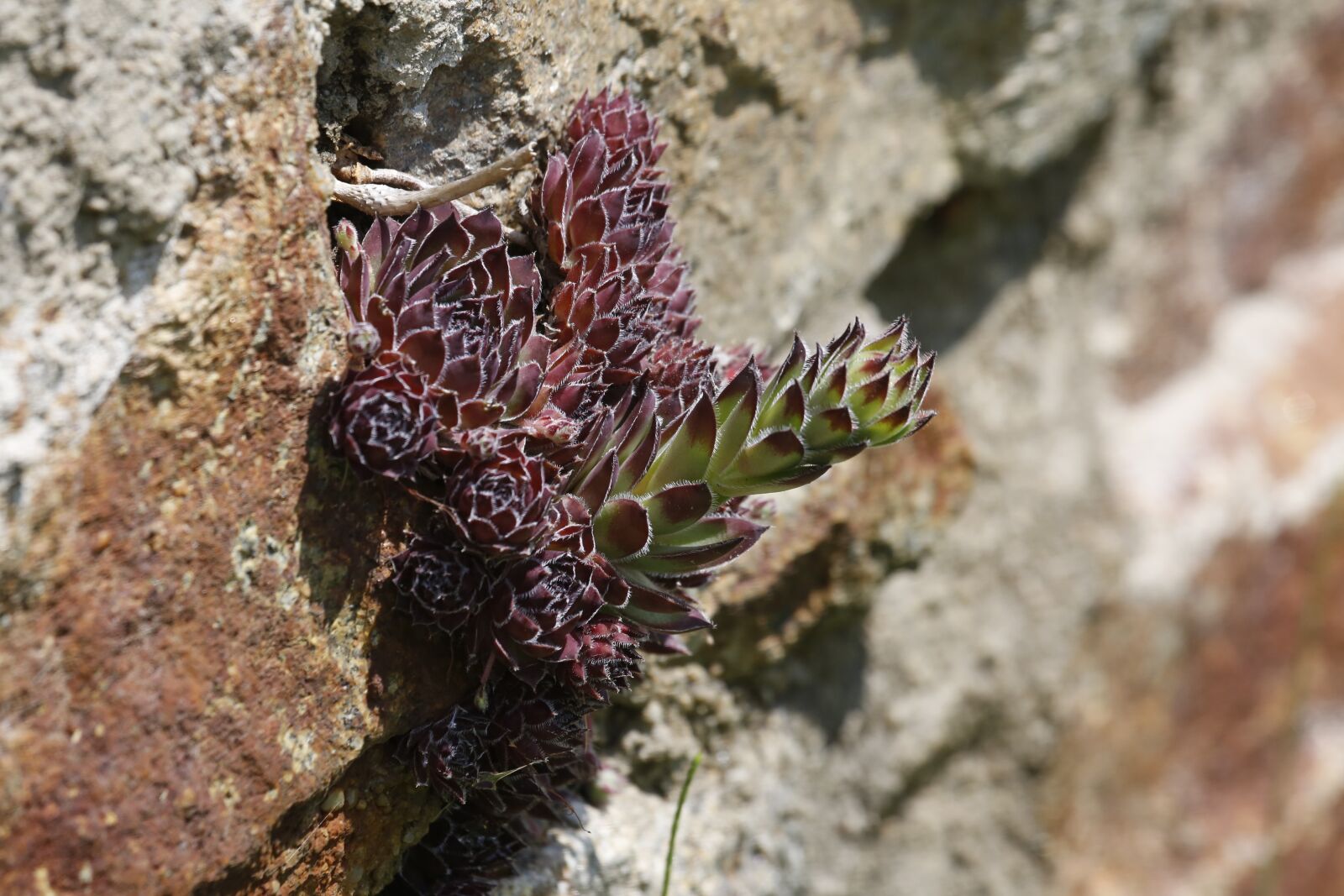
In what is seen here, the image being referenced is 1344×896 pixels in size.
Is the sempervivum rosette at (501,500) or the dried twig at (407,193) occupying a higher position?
the dried twig at (407,193)

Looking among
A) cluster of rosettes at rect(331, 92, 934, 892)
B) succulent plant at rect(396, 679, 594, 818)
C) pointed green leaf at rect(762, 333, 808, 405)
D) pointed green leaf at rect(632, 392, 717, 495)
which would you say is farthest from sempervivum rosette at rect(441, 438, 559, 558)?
pointed green leaf at rect(762, 333, 808, 405)

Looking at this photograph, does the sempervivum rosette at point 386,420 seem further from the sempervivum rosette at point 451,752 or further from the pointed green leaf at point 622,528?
the sempervivum rosette at point 451,752

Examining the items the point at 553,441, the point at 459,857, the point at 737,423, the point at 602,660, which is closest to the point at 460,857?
the point at 459,857

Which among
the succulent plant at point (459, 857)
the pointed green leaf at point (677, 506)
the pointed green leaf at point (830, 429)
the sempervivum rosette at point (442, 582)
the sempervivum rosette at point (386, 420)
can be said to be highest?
the pointed green leaf at point (830, 429)

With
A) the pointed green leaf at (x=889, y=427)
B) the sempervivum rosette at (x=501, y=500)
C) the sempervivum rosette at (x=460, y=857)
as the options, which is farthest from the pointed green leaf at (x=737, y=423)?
the sempervivum rosette at (x=460, y=857)

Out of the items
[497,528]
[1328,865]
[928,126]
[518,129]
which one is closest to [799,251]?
[928,126]

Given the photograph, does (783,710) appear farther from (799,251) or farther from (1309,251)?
(1309,251)
